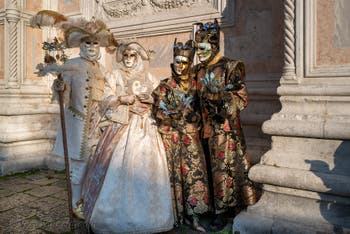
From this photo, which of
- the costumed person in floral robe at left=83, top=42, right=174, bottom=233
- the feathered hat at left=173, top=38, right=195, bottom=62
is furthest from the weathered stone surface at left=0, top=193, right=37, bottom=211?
the feathered hat at left=173, top=38, right=195, bottom=62

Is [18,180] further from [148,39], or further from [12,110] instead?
[148,39]

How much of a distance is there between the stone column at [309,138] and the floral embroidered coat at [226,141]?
188 mm

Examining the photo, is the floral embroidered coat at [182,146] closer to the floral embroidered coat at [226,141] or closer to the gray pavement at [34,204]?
the floral embroidered coat at [226,141]

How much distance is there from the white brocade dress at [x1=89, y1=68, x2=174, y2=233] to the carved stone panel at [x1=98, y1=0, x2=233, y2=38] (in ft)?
7.18

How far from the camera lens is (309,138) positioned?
2.52m

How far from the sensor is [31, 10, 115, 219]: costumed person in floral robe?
3.57 meters

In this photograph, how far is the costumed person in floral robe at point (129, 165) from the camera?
2.69 meters

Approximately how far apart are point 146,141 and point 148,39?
260 cm

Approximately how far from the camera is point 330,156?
2434mm

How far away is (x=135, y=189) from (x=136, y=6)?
3454 mm

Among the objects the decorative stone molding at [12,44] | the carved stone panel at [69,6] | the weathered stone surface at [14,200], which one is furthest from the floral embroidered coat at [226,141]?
the decorative stone molding at [12,44]

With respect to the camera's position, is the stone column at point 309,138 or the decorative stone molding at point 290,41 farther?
the decorative stone molding at point 290,41

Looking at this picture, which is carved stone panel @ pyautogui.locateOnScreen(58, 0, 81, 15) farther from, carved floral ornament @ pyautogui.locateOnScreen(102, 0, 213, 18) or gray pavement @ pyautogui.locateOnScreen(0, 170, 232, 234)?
gray pavement @ pyautogui.locateOnScreen(0, 170, 232, 234)

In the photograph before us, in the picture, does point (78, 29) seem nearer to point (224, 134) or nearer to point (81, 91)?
point (81, 91)
